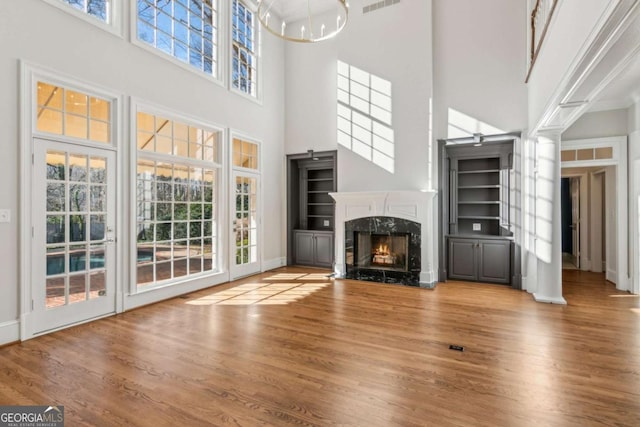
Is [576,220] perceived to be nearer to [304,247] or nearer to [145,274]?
[304,247]

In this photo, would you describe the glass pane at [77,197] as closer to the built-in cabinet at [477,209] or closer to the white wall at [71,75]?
the white wall at [71,75]

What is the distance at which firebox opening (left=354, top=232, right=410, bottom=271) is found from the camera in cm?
604

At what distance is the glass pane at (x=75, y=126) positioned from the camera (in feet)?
12.0

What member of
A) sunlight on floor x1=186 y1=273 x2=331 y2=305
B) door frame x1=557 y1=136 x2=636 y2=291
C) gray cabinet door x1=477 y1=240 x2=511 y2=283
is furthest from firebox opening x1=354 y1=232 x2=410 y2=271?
door frame x1=557 y1=136 x2=636 y2=291

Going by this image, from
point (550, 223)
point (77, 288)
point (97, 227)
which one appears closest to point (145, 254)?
point (97, 227)

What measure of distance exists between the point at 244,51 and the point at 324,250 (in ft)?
14.3

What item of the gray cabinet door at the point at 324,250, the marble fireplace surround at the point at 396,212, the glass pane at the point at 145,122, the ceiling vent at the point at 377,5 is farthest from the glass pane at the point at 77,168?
the ceiling vent at the point at 377,5

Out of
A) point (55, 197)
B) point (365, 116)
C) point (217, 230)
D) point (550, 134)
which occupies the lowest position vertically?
point (217, 230)

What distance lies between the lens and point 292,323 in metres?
3.70

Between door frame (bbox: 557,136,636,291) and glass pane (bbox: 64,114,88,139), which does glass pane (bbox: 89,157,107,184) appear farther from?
door frame (bbox: 557,136,636,291)

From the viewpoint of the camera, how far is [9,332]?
3.16 m

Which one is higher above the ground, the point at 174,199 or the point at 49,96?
the point at 49,96

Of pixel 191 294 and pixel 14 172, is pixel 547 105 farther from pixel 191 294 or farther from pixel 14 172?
pixel 14 172

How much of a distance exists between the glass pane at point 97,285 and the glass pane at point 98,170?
Result: 3.68ft
